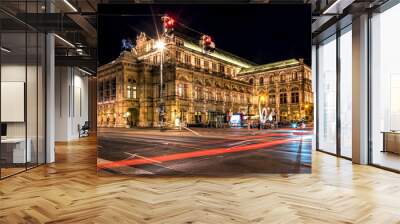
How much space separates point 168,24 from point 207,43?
832 mm

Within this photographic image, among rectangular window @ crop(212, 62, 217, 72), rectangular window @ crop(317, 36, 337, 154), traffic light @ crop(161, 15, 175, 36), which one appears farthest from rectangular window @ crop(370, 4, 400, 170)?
traffic light @ crop(161, 15, 175, 36)

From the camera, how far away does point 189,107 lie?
20.5 feet

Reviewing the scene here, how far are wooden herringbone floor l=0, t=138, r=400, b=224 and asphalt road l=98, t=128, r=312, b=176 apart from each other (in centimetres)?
22

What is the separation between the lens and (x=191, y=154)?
19.9 feet

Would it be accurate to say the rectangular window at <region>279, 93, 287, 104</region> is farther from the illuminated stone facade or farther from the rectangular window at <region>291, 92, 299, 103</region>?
the rectangular window at <region>291, 92, 299, 103</region>

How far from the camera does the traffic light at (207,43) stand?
6.29 metres

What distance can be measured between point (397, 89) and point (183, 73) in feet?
13.8

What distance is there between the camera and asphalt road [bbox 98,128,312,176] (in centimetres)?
603

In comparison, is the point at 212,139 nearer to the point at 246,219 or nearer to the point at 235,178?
the point at 235,178

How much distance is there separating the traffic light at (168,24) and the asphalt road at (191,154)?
191 centimetres

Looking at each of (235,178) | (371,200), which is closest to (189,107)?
(235,178)

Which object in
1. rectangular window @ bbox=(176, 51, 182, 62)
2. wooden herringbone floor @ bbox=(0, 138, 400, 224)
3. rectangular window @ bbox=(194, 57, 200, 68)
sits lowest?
wooden herringbone floor @ bbox=(0, 138, 400, 224)

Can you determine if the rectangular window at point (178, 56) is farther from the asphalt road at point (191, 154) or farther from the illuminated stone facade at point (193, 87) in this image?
the asphalt road at point (191, 154)

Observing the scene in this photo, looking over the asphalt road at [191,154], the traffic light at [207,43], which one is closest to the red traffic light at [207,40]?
the traffic light at [207,43]
